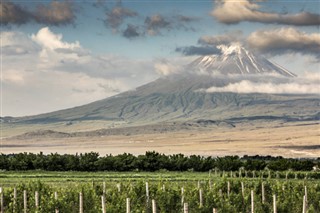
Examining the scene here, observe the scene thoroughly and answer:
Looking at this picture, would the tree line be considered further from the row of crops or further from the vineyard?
the row of crops

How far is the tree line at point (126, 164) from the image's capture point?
104m

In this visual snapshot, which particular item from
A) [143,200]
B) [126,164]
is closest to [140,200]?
[143,200]

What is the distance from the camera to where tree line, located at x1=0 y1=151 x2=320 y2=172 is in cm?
10369

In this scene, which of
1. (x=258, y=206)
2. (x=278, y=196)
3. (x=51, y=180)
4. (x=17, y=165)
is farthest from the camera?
(x=17, y=165)

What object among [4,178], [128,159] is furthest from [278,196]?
[128,159]

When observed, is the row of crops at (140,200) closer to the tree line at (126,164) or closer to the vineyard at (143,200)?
the vineyard at (143,200)

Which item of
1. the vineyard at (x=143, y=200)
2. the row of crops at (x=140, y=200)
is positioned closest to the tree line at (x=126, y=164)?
the vineyard at (x=143, y=200)

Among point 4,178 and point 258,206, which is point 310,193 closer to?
point 258,206

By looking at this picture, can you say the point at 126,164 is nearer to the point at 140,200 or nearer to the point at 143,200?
the point at 143,200

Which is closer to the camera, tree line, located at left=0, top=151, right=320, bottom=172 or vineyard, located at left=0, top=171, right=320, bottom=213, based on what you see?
vineyard, located at left=0, top=171, right=320, bottom=213

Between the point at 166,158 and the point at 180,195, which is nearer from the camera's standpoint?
the point at 180,195

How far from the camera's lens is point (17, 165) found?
335 ft

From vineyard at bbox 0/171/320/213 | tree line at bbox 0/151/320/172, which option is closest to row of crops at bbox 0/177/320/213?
vineyard at bbox 0/171/320/213

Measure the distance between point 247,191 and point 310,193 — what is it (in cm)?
431
